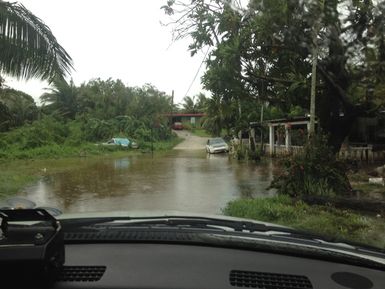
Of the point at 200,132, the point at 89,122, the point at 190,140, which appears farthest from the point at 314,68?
the point at 200,132

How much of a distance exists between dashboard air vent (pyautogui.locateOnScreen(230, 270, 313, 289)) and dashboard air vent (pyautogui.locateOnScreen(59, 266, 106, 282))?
50 centimetres

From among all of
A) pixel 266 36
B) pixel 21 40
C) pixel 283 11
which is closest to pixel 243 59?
pixel 266 36

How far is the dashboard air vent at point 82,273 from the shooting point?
5.55 ft

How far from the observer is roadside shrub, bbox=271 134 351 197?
437 inches

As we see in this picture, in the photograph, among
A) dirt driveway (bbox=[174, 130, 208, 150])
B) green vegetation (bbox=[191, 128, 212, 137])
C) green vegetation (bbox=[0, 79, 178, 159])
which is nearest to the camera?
green vegetation (bbox=[0, 79, 178, 159])

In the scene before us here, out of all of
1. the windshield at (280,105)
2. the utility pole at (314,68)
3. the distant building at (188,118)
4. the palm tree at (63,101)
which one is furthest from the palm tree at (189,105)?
the utility pole at (314,68)

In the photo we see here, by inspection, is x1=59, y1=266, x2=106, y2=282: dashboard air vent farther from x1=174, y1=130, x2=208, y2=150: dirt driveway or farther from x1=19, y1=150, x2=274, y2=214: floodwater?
x1=174, y1=130, x2=208, y2=150: dirt driveway

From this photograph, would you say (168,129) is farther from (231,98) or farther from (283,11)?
(283,11)

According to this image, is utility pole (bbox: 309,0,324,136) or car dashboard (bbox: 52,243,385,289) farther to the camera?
utility pole (bbox: 309,0,324,136)

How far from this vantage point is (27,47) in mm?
7629

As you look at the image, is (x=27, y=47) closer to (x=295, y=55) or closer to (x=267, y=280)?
(x=267, y=280)

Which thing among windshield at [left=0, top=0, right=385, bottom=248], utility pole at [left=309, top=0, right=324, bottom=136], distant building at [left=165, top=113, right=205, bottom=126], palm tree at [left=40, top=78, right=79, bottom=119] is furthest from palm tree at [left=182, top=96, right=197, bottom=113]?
utility pole at [left=309, top=0, right=324, bottom=136]

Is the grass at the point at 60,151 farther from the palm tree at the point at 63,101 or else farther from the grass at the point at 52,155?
the palm tree at the point at 63,101

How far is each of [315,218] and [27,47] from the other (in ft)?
18.8
